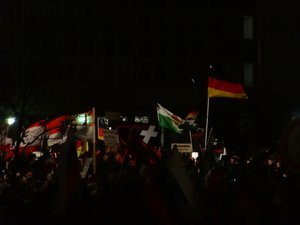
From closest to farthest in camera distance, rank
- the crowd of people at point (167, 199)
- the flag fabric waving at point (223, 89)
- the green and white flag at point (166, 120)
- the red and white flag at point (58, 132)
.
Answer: the crowd of people at point (167, 199) < the flag fabric waving at point (223, 89) < the red and white flag at point (58, 132) < the green and white flag at point (166, 120)

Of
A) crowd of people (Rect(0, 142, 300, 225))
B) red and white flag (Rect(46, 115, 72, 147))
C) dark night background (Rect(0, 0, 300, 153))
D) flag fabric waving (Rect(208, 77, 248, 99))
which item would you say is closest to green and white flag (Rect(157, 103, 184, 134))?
flag fabric waving (Rect(208, 77, 248, 99))

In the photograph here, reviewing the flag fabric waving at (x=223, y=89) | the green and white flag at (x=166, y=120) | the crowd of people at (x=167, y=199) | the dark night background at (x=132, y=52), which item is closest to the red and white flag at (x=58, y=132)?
the green and white flag at (x=166, y=120)

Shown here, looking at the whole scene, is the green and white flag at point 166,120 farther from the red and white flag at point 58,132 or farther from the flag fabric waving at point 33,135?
the flag fabric waving at point 33,135

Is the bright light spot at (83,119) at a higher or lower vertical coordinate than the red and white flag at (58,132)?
higher

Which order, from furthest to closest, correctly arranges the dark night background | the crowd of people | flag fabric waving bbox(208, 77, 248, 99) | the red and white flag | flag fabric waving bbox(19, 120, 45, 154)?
the dark night background → the red and white flag → flag fabric waving bbox(208, 77, 248, 99) → flag fabric waving bbox(19, 120, 45, 154) → the crowd of people

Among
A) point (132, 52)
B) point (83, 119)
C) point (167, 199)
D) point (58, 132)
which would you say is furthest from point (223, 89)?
point (132, 52)

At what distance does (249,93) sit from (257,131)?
172 inches

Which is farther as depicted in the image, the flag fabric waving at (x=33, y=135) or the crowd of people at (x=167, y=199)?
the flag fabric waving at (x=33, y=135)

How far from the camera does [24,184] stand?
12180 millimetres

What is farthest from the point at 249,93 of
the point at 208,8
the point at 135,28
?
the point at 135,28

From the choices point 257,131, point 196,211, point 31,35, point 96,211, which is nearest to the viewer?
point 196,211

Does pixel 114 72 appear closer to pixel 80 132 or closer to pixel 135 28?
pixel 135 28

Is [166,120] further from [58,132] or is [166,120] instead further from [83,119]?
[58,132]

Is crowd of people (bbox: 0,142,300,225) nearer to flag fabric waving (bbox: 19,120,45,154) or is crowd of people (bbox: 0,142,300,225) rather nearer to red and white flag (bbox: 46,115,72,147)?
flag fabric waving (bbox: 19,120,45,154)
